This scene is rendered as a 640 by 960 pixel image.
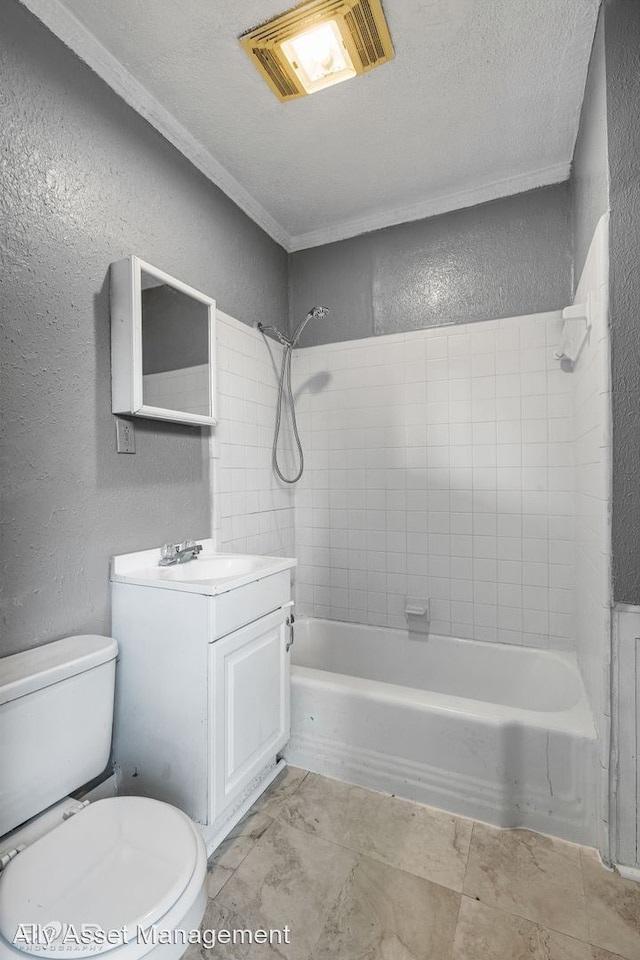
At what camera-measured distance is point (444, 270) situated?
88.7 inches

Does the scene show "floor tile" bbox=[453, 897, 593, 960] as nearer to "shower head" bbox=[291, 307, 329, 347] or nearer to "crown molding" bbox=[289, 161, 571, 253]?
"shower head" bbox=[291, 307, 329, 347]

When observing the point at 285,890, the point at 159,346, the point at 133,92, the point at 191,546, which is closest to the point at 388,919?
the point at 285,890

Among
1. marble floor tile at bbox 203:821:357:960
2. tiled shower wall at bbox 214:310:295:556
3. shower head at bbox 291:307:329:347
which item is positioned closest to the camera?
marble floor tile at bbox 203:821:357:960

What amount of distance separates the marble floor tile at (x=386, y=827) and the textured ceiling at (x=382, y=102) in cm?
255

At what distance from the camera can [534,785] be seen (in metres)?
1.50

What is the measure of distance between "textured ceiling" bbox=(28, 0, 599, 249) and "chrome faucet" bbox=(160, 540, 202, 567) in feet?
5.20

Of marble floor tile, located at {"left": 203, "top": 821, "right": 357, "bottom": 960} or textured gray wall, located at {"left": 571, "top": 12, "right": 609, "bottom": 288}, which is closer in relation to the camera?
marble floor tile, located at {"left": 203, "top": 821, "right": 357, "bottom": 960}

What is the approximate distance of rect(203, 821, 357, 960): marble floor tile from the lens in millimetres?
1146

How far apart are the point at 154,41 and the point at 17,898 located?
7.27ft

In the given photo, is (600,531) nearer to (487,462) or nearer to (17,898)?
(487,462)

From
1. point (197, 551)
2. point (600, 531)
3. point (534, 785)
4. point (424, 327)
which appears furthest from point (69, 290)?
point (534, 785)

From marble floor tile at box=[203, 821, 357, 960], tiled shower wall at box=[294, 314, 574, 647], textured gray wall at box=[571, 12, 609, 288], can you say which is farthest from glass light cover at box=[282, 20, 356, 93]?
marble floor tile at box=[203, 821, 357, 960]

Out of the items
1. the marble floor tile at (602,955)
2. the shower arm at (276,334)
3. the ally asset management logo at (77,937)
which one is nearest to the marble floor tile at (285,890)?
the ally asset management logo at (77,937)

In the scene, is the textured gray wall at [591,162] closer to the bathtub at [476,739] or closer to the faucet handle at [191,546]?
the bathtub at [476,739]
